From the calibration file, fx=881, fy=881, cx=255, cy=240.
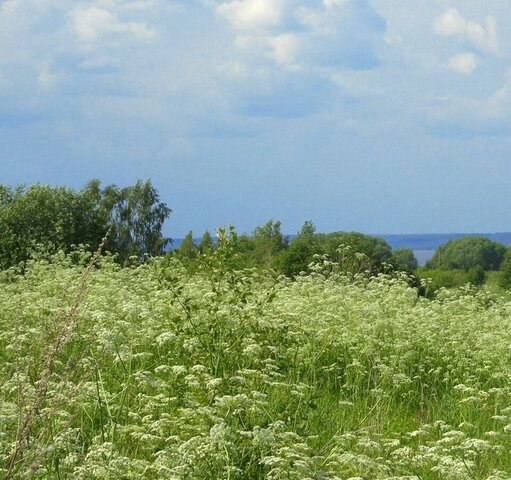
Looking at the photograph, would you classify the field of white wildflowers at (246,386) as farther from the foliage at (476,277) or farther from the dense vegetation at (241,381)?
the foliage at (476,277)

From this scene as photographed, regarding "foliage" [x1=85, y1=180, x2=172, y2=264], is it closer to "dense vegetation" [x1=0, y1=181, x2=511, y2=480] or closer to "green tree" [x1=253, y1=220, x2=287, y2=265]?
"green tree" [x1=253, y1=220, x2=287, y2=265]

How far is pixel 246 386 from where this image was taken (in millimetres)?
6363

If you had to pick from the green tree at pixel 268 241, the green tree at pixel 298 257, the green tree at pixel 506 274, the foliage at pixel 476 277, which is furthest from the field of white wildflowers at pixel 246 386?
the green tree at pixel 506 274

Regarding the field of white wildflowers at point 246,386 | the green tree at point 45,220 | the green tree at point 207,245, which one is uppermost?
the green tree at point 45,220

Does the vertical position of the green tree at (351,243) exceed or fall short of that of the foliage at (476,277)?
it exceeds it

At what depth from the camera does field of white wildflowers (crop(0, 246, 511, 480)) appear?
459 cm

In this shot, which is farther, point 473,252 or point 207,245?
point 473,252

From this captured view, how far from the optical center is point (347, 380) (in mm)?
8531

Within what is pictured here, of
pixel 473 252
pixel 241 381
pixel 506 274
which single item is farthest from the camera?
pixel 473 252

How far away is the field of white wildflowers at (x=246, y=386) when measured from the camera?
4586mm

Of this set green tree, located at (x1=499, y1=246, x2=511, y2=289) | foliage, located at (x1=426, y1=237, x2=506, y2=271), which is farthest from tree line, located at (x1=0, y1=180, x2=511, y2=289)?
foliage, located at (x1=426, y1=237, x2=506, y2=271)

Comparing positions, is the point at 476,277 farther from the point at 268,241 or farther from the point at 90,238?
the point at 90,238

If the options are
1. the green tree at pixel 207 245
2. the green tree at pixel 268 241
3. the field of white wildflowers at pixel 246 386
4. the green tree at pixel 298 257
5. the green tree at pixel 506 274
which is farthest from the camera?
the green tree at pixel 506 274

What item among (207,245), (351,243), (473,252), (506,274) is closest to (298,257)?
(351,243)
